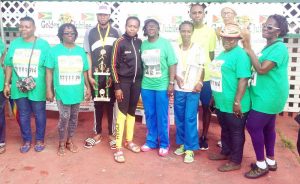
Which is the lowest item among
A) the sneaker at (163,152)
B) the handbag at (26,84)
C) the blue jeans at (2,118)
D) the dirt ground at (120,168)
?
the dirt ground at (120,168)

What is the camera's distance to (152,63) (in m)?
4.44

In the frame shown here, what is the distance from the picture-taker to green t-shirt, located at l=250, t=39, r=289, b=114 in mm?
3719

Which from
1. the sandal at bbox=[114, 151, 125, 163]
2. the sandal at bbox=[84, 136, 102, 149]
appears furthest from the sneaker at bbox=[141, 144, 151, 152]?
the sandal at bbox=[84, 136, 102, 149]

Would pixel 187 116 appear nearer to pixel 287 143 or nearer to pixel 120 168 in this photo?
pixel 120 168

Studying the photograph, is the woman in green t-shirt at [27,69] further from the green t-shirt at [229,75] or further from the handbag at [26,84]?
the green t-shirt at [229,75]

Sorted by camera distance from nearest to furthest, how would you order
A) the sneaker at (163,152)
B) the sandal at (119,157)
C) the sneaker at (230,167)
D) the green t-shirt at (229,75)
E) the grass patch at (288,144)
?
the green t-shirt at (229,75), the sneaker at (230,167), the sandal at (119,157), the sneaker at (163,152), the grass patch at (288,144)

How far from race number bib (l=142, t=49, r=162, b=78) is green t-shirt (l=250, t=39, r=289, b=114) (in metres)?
1.19

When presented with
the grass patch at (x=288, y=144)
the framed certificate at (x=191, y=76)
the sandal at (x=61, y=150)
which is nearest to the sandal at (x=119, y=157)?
the sandal at (x=61, y=150)

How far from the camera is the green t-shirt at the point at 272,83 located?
12.2ft

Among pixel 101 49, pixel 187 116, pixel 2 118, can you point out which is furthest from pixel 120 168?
pixel 2 118

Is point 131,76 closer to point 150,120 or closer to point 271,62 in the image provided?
point 150,120

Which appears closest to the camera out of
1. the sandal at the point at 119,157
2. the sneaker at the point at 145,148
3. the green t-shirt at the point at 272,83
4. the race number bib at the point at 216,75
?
the green t-shirt at the point at 272,83

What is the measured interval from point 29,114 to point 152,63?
1.86 meters

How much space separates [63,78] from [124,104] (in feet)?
2.80
